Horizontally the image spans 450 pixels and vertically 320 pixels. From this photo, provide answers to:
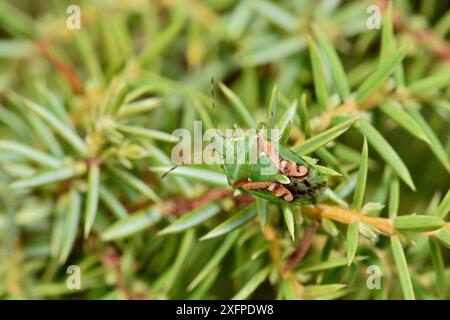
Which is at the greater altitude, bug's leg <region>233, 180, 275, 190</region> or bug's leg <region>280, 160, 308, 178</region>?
bug's leg <region>280, 160, 308, 178</region>

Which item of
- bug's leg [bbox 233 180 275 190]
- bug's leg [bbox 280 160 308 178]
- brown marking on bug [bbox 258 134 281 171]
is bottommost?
bug's leg [bbox 233 180 275 190]

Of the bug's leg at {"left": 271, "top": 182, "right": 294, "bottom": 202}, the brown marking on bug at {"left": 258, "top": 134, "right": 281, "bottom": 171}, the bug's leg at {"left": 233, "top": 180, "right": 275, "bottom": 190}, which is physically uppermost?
the brown marking on bug at {"left": 258, "top": 134, "right": 281, "bottom": 171}

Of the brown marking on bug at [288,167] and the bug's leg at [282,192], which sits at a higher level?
the brown marking on bug at [288,167]

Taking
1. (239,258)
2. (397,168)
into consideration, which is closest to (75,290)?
(239,258)

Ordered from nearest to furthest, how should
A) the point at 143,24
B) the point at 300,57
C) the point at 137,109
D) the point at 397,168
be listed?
the point at 397,168, the point at 137,109, the point at 300,57, the point at 143,24

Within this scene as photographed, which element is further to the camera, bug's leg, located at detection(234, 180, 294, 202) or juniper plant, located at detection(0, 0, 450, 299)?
juniper plant, located at detection(0, 0, 450, 299)

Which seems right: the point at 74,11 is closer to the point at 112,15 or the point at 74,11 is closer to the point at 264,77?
the point at 112,15

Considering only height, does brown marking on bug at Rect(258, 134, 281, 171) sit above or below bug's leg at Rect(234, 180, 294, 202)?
above

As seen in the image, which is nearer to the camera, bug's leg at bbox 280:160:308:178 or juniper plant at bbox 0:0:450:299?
bug's leg at bbox 280:160:308:178
